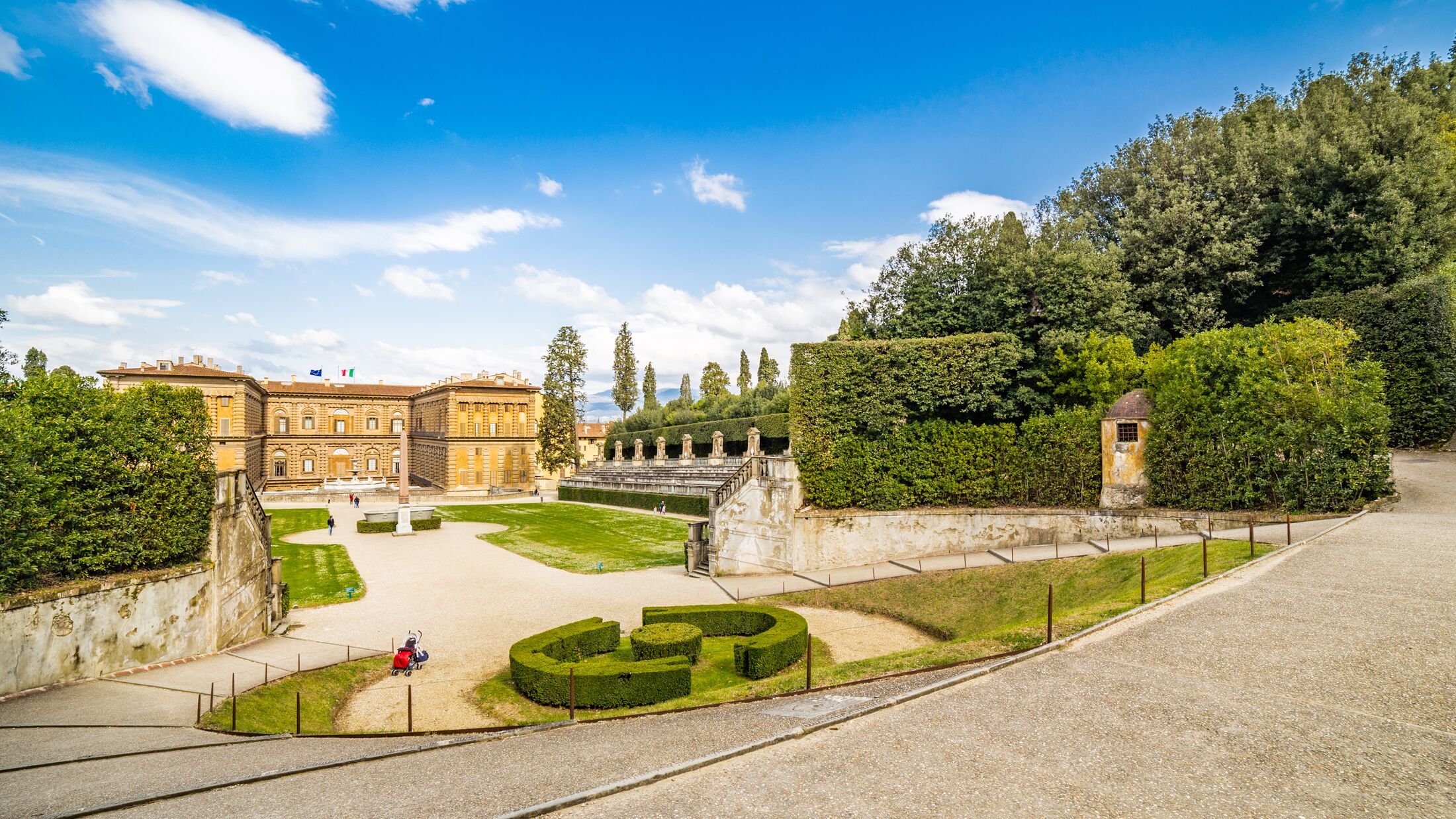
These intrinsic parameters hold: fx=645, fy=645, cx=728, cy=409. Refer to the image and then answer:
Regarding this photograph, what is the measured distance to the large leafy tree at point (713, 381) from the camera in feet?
323

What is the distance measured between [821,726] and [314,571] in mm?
27312

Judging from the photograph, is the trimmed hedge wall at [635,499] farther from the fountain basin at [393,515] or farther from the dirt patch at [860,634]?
the dirt patch at [860,634]

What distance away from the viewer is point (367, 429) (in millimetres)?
81812

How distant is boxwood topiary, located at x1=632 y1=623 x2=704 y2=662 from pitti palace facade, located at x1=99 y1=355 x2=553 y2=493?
54.4m

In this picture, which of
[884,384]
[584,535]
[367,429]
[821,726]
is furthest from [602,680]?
[367,429]

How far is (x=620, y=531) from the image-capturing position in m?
39.4

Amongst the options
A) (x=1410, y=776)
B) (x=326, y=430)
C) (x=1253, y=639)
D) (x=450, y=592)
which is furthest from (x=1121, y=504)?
(x=326, y=430)

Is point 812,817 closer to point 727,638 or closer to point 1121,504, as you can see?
point 727,638

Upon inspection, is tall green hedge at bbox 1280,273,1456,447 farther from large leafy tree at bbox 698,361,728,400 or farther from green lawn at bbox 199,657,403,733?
large leafy tree at bbox 698,361,728,400

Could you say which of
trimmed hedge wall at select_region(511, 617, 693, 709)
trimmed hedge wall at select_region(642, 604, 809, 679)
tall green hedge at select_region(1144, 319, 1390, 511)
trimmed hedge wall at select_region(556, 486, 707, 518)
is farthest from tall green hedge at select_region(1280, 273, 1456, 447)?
trimmed hedge wall at select_region(556, 486, 707, 518)

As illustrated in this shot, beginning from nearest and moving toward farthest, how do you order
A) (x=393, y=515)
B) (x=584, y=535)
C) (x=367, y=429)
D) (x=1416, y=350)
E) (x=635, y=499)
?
(x=1416, y=350) < (x=584, y=535) < (x=393, y=515) < (x=635, y=499) < (x=367, y=429)

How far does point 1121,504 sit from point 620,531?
87.3ft

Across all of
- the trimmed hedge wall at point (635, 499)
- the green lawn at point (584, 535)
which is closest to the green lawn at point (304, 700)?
the green lawn at point (584, 535)

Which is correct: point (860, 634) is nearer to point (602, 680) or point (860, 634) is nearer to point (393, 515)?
point (602, 680)
